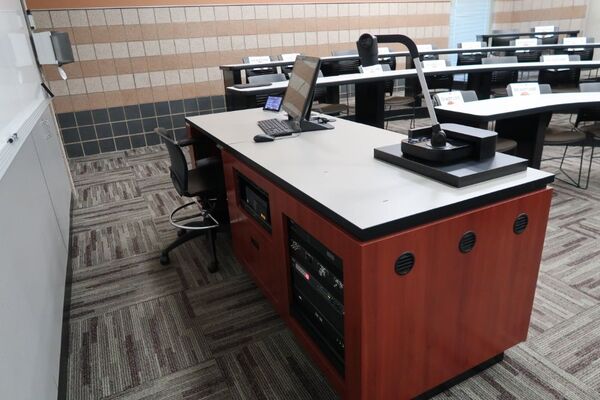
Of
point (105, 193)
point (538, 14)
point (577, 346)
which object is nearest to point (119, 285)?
point (105, 193)

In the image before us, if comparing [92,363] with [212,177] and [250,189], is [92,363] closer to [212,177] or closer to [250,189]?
[250,189]

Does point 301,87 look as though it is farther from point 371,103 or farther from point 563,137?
point 371,103

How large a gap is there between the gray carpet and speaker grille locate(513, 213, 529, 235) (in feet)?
1.99

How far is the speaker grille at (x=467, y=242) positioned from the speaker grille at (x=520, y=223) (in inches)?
6.9

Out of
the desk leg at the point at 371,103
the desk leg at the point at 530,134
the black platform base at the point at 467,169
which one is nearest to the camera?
the black platform base at the point at 467,169

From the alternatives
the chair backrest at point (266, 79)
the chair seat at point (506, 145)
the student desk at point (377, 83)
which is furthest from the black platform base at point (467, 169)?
the chair backrest at point (266, 79)

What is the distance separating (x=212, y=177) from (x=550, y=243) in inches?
80.8

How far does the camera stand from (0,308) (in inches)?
45.9

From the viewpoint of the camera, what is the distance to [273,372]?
1679 millimetres

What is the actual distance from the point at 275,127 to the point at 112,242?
1.44 m

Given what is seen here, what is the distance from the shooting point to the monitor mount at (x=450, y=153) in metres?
1.32

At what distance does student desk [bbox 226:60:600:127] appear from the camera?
3.92 meters

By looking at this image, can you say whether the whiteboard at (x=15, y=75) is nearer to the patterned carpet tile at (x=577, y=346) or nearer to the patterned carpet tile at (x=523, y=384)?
the patterned carpet tile at (x=523, y=384)

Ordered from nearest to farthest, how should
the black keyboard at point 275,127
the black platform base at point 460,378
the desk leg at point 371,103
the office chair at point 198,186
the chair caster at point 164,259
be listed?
the black platform base at point 460,378 → the black keyboard at point 275,127 → the office chair at point 198,186 → the chair caster at point 164,259 → the desk leg at point 371,103
